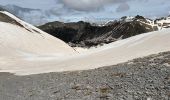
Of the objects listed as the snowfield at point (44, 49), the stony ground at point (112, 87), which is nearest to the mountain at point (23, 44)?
the snowfield at point (44, 49)

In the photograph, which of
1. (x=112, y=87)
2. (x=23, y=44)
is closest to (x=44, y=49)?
(x=23, y=44)

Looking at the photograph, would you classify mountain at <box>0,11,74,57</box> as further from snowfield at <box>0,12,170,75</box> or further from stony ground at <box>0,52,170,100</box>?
stony ground at <box>0,52,170,100</box>

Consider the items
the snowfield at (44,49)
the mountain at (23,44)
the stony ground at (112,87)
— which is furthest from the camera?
the mountain at (23,44)

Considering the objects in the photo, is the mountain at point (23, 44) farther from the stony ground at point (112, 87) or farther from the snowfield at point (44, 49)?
the stony ground at point (112, 87)

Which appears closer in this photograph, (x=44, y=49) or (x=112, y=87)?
(x=112, y=87)

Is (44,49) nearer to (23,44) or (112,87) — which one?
(23,44)

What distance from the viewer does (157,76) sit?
82.2 feet

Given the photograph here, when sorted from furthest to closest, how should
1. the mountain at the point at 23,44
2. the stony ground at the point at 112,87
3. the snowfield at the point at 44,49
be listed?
the mountain at the point at 23,44
the snowfield at the point at 44,49
the stony ground at the point at 112,87

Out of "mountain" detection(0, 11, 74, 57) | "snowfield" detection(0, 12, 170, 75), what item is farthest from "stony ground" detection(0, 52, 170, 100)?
"mountain" detection(0, 11, 74, 57)

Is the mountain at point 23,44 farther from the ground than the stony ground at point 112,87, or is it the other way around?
the mountain at point 23,44

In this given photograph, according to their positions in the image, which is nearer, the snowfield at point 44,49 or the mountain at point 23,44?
the snowfield at point 44,49

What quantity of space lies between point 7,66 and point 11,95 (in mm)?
38184

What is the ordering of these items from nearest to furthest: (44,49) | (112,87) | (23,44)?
(112,87)
(23,44)
(44,49)

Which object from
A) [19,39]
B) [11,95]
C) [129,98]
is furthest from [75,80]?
[19,39]
